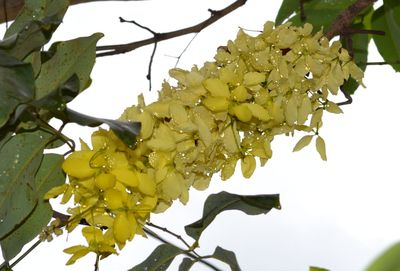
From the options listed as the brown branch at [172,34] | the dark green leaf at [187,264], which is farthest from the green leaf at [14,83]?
the brown branch at [172,34]

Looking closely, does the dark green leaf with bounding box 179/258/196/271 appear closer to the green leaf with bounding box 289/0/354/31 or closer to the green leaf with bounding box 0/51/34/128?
the green leaf with bounding box 0/51/34/128

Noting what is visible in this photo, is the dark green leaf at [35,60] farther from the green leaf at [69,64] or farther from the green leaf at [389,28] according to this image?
the green leaf at [389,28]

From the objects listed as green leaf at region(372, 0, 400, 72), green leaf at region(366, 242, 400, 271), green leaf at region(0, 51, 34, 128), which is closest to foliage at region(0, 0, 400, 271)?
green leaf at region(0, 51, 34, 128)

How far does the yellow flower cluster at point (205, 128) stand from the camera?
1.73 feet

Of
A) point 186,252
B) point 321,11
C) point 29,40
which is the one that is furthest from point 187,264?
point 321,11

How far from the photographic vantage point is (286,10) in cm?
94

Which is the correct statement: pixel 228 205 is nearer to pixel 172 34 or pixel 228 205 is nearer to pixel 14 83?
pixel 14 83

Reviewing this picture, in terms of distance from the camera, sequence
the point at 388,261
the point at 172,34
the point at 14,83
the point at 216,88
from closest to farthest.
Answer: the point at 388,261, the point at 14,83, the point at 216,88, the point at 172,34

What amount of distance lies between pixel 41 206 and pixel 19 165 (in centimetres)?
6

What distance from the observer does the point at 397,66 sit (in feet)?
3.07

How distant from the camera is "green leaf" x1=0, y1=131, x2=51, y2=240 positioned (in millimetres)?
532

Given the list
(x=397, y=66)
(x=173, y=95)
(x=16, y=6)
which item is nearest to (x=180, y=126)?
(x=173, y=95)

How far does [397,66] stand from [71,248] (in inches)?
21.0

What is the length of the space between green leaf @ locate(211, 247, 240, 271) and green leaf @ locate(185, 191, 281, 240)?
0.07 ft
